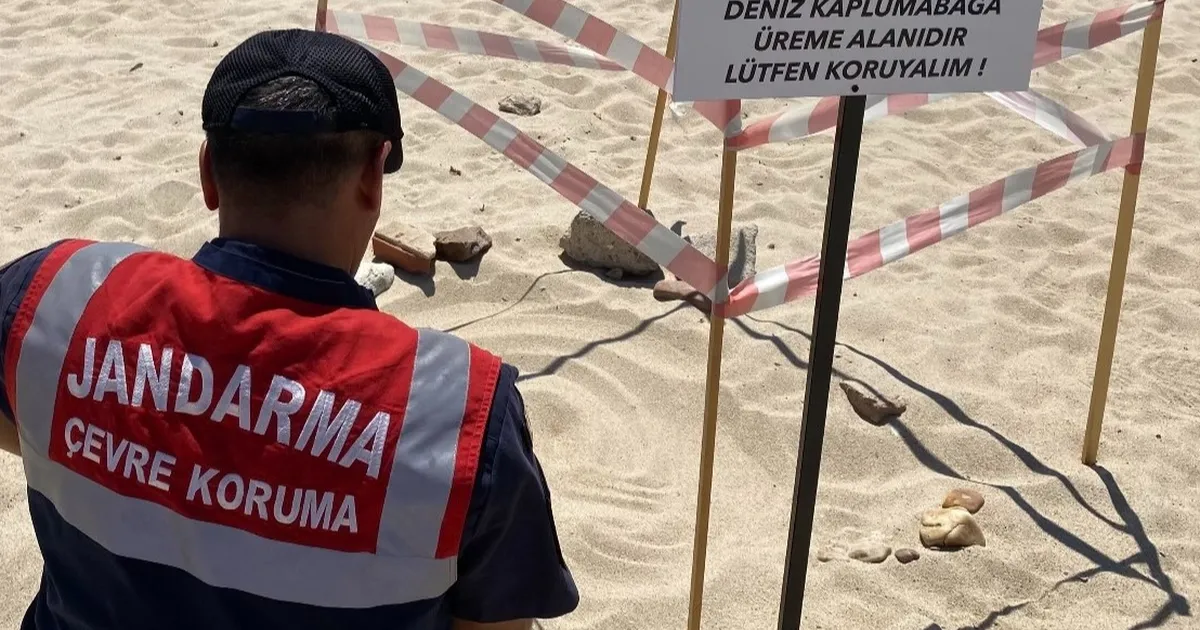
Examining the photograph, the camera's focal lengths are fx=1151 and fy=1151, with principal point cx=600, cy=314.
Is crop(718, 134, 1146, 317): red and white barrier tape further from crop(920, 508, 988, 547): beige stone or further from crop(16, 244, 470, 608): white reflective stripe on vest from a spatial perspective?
crop(16, 244, 470, 608): white reflective stripe on vest

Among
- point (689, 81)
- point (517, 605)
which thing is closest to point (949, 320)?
point (689, 81)

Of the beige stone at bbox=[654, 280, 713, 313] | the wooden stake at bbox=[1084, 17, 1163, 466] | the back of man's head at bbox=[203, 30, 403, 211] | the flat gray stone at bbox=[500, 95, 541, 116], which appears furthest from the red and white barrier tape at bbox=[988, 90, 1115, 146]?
the flat gray stone at bbox=[500, 95, 541, 116]

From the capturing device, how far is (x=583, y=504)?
296 centimetres

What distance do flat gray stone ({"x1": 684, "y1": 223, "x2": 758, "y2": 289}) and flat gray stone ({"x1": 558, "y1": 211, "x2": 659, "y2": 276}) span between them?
0.19 metres

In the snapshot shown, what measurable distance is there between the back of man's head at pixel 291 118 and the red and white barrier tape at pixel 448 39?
173 cm

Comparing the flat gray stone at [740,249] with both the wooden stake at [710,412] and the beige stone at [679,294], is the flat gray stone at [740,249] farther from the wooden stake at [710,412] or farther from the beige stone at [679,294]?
the wooden stake at [710,412]

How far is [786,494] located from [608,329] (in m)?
0.92

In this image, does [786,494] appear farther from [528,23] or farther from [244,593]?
[528,23]

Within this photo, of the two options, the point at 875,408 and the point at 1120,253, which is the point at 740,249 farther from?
the point at 1120,253

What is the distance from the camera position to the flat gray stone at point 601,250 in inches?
157

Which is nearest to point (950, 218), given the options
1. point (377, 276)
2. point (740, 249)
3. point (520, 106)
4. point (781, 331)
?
point (781, 331)

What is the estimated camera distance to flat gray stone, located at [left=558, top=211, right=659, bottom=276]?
3979mm

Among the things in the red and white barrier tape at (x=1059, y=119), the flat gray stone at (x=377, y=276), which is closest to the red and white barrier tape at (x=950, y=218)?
the red and white barrier tape at (x=1059, y=119)

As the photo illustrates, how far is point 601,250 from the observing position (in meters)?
4.02
